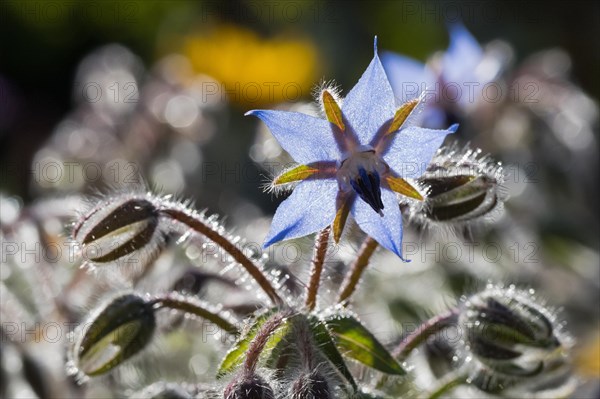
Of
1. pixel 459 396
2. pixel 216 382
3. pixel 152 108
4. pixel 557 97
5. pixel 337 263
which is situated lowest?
pixel 216 382

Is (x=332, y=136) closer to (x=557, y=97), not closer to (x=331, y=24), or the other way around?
(x=557, y=97)

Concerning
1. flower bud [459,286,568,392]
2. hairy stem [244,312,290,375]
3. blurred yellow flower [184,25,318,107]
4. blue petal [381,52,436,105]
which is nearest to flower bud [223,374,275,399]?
hairy stem [244,312,290,375]

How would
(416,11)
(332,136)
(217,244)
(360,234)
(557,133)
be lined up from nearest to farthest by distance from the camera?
(332,136)
(217,244)
(360,234)
(557,133)
(416,11)

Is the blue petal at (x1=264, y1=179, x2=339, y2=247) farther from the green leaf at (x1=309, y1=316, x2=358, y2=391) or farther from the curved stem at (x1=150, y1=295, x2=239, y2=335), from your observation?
the curved stem at (x1=150, y1=295, x2=239, y2=335)

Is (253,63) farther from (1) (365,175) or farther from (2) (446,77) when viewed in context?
(1) (365,175)

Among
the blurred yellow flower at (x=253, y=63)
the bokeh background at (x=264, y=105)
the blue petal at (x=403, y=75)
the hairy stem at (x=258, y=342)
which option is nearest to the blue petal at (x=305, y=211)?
the hairy stem at (x=258, y=342)

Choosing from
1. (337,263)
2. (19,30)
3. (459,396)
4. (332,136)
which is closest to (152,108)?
(19,30)

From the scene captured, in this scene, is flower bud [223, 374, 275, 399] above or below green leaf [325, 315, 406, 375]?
below
